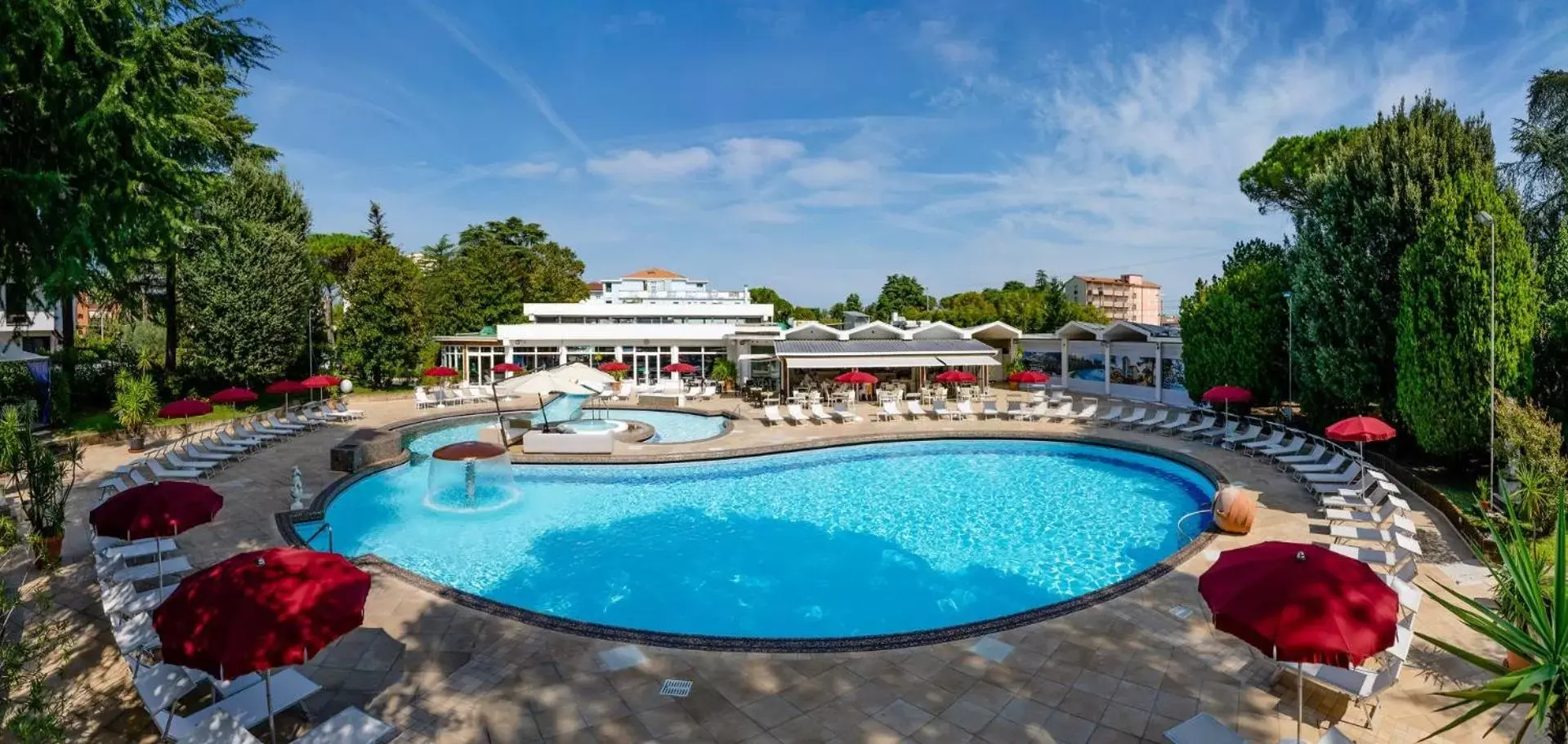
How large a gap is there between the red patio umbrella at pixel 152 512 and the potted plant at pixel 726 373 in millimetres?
25592

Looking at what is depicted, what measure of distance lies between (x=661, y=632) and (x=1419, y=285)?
17227 mm

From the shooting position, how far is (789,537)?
13.3m

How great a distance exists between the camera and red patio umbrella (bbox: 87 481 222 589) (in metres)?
7.81

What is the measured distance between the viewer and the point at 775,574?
11445mm

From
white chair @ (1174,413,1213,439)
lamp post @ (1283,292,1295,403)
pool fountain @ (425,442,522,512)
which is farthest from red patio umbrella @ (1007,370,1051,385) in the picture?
pool fountain @ (425,442,522,512)

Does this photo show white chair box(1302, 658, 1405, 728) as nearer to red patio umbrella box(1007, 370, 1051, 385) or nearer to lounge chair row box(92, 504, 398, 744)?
lounge chair row box(92, 504, 398, 744)

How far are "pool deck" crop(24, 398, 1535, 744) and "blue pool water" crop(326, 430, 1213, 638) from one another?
207cm

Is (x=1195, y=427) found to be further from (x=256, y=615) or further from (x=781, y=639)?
(x=256, y=615)

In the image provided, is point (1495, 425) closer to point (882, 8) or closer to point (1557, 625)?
point (1557, 625)

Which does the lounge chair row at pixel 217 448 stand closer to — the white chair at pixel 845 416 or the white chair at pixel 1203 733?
the white chair at pixel 1203 733

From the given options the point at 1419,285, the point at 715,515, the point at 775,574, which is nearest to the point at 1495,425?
the point at 1419,285

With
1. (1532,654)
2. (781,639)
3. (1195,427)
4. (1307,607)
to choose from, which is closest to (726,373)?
(1195,427)

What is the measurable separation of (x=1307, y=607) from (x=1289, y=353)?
64.6 feet

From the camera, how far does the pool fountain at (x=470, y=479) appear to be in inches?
598
